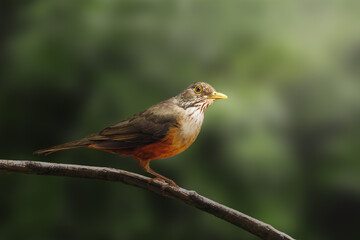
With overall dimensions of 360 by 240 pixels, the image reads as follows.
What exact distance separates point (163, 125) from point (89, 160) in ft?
2.70

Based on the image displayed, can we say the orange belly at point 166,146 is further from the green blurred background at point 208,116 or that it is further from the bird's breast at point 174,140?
the green blurred background at point 208,116

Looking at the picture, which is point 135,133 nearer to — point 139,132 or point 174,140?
point 139,132

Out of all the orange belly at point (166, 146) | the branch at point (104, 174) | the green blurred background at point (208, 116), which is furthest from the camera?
the green blurred background at point (208, 116)

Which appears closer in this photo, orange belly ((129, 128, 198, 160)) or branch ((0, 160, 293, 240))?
branch ((0, 160, 293, 240))

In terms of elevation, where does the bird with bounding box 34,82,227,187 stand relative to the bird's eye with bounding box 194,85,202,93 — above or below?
below

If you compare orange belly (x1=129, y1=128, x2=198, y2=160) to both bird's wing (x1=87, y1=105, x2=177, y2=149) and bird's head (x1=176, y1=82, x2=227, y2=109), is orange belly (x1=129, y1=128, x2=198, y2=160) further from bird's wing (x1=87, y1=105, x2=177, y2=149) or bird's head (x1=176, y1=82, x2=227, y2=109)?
bird's head (x1=176, y1=82, x2=227, y2=109)

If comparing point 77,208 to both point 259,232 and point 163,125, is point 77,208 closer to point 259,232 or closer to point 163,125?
point 163,125

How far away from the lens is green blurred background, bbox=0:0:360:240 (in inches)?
107

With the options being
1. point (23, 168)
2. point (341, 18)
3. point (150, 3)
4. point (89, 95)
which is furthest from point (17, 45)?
point (341, 18)

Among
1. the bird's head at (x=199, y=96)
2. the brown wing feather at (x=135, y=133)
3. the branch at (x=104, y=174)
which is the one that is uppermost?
the bird's head at (x=199, y=96)

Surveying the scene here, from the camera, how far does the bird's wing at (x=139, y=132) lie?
2.05 meters

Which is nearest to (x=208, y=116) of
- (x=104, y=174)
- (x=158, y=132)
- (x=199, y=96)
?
(x=199, y=96)

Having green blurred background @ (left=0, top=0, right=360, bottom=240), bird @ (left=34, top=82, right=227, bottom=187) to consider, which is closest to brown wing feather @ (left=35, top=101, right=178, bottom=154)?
bird @ (left=34, top=82, right=227, bottom=187)

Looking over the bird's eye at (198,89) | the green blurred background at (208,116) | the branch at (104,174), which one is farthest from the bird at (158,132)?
the green blurred background at (208,116)
